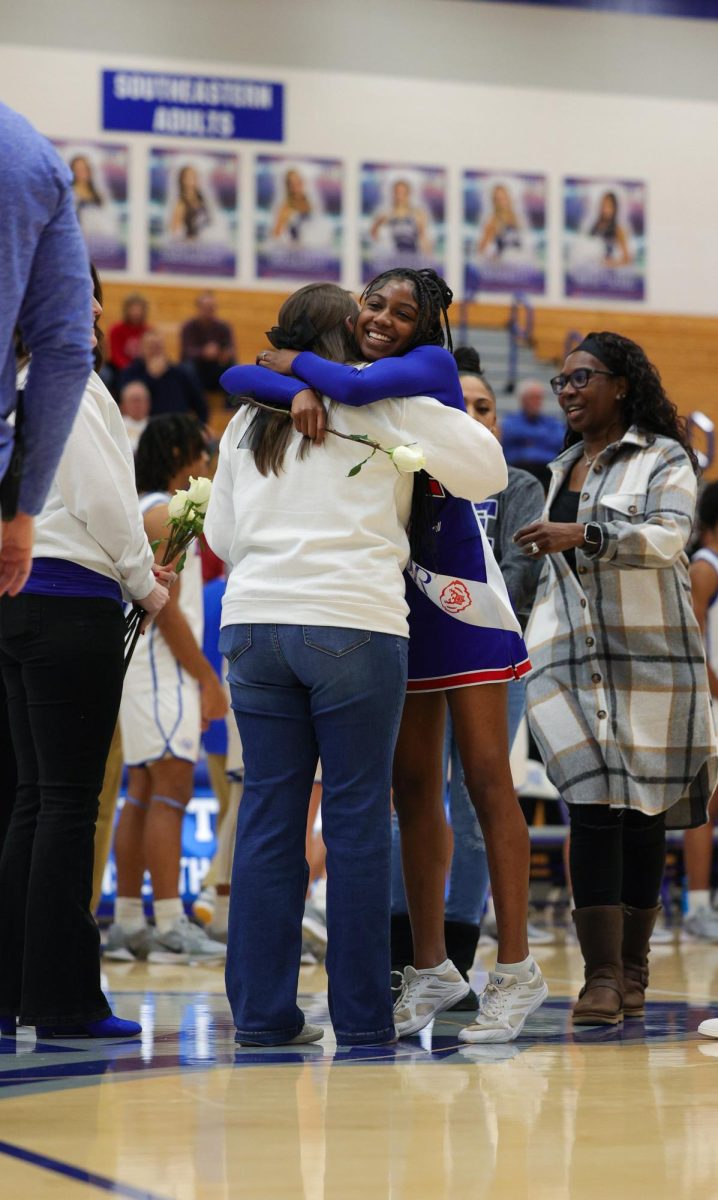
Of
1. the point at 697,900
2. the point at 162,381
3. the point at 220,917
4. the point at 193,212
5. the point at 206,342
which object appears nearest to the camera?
the point at 220,917

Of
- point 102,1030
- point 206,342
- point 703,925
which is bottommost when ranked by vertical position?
point 703,925

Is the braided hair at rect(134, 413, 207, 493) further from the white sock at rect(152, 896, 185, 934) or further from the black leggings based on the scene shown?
the black leggings

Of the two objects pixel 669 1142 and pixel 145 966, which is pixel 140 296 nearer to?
pixel 145 966

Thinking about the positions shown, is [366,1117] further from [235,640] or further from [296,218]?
[296,218]

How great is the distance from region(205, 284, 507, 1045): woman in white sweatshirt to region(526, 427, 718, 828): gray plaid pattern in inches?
22.8

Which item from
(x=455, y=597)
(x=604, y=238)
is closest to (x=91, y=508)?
(x=455, y=597)

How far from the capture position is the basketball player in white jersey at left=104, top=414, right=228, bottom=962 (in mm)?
4934

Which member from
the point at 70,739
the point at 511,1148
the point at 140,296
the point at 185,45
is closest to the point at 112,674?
the point at 70,739

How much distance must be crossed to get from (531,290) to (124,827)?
36.4 ft

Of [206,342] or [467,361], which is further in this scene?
[206,342]

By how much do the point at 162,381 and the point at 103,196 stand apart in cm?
247

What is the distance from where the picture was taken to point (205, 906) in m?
5.99

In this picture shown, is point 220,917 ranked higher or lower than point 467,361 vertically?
lower

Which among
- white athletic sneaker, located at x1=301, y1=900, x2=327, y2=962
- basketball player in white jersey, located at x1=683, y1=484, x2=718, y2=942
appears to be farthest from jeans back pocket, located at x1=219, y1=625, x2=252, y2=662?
basketball player in white jersey, located at x1=683, y1=484, x2=718, y2=942
